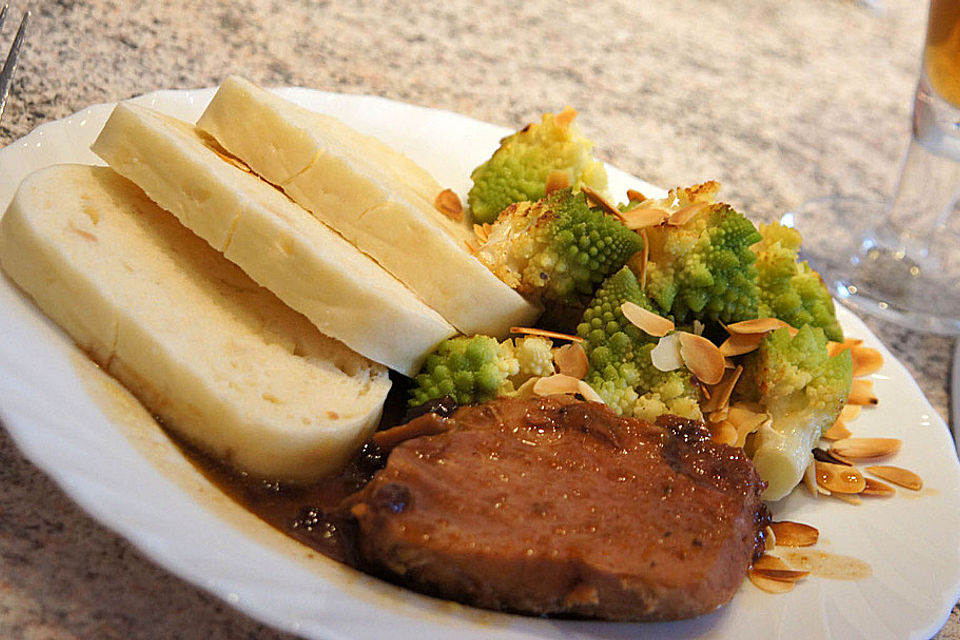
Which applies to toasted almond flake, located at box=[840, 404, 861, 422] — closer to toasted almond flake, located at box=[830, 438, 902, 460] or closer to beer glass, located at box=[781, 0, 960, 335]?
toasted almond flake, located at box=[830, 438, 902, 460]

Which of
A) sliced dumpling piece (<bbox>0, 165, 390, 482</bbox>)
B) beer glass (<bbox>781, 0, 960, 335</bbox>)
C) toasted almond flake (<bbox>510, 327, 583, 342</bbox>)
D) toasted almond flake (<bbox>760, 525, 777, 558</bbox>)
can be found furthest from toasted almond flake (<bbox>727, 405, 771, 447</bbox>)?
beer glass (<bbox>781, 0, 960, 335</bbox>)

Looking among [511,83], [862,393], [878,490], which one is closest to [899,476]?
[878,490]

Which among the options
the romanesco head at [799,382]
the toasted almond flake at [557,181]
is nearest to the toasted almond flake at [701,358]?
the romanesco head at [799,382]

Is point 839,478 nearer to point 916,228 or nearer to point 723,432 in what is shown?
point 723,432

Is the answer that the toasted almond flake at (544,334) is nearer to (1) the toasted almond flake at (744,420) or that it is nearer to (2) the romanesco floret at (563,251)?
(2) the romanesco floret at (563,251)

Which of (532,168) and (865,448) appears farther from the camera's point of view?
(532,168)

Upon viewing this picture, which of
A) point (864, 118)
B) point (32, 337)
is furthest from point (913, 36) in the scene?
point (32, 337)

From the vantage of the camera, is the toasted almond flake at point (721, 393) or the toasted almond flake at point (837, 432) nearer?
the toasted almond flake at point (721, 393)
